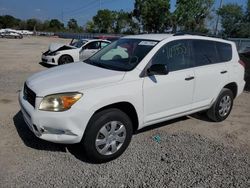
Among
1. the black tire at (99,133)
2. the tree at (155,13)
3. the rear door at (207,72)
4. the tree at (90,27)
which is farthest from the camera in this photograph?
the tree at (90,27)

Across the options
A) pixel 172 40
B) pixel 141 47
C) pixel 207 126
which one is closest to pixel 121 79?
pixel 141 47

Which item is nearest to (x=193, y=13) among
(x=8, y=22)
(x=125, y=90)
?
(x=125, y=90)

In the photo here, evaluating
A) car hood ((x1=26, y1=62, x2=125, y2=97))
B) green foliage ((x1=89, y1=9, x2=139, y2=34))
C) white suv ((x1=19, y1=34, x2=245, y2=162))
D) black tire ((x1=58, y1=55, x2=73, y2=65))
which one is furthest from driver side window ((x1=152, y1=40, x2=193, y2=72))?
green foliage ((x1=89, y1=9, x2=139, y2=34))

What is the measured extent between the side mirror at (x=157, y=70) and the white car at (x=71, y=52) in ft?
30.5

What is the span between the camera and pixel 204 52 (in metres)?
5.19

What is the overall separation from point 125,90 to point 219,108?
2.50m

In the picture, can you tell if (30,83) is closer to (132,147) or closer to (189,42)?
(132,147)

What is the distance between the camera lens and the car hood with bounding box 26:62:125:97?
3785mm

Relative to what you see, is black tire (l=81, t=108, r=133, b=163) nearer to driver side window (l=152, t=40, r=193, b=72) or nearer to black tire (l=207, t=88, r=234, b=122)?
driver side window (l=152, t=40, r=193, b=72)

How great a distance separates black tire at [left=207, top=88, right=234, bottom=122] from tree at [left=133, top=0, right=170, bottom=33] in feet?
161

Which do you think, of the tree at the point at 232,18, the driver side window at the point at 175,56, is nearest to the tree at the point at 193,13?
the tree at the point at 232,18

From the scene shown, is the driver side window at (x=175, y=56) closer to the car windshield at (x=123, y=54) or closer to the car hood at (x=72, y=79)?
the car windshield at (x=123, y=54)

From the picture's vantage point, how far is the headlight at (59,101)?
144 inches

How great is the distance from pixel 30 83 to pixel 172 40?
2351 mm
